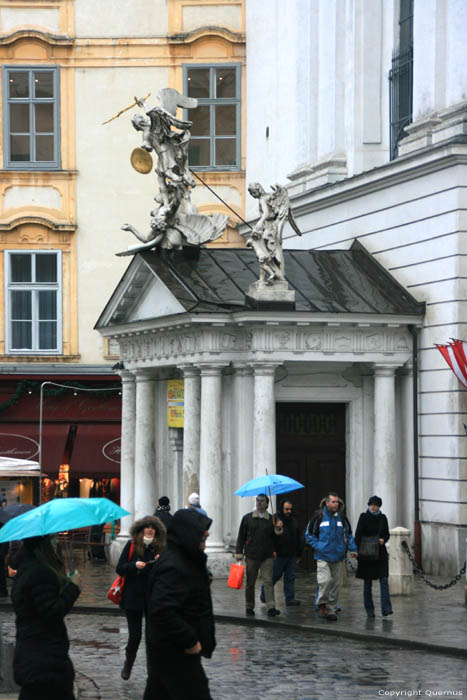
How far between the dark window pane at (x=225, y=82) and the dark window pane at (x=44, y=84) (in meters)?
3.95

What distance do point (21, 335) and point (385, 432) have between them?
12.5 m

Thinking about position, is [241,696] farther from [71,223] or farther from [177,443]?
[71,223]

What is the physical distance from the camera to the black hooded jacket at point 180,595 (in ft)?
29.0

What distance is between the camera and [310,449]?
1030 inches

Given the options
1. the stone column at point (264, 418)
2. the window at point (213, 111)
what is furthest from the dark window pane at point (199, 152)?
the stone column at point (264, 418)

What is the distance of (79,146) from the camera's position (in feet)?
116

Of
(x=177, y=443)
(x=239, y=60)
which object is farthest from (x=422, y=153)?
(x=239, y=60)

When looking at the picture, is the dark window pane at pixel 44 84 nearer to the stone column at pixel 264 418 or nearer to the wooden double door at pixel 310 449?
the wooden double door at pixel 310 449

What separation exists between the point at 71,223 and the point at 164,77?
4117mm

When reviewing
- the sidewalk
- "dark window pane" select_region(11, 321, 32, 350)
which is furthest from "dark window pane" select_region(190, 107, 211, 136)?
the sidewalk

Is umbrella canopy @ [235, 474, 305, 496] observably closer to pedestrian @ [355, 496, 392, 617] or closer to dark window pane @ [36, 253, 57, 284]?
pedestrian @ [355, 496, 392, 617]

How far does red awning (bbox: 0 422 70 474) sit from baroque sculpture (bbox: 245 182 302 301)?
36.9 ft

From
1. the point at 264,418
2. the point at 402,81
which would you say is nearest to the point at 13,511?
the point at 264,418

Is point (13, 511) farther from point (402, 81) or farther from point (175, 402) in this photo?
point (402, 81)
